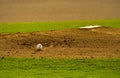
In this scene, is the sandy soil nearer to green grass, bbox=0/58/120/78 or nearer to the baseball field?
the baseball field

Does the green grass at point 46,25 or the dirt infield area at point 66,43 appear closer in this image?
the dirt infield area at point 66,43

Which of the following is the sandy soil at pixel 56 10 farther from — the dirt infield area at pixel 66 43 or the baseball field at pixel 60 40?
the dirt infield area at pixel 66 43

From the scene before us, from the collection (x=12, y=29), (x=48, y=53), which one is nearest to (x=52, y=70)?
(x=48, y=53)

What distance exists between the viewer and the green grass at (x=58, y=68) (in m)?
8.43

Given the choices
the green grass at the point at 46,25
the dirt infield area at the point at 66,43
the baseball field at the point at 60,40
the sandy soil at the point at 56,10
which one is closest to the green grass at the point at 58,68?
the baseball field at the point at 60,40

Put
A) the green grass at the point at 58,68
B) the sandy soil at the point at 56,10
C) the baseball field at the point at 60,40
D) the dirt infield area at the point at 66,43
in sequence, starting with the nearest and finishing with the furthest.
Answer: the green grass at the point at 58,68 < the baseball field at the point at 60,40 < the dirt infield area at the point at 66,43 < the sandy soil at the point at 56,10

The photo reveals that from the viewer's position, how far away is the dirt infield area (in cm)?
1064

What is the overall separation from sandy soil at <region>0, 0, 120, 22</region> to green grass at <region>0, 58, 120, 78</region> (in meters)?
7.51

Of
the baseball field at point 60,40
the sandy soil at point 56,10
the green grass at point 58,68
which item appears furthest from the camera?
the sandy soil at point 56,10

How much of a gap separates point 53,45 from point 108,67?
3.04 meters

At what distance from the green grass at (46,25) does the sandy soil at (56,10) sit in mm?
1268

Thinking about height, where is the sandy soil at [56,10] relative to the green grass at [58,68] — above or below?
above

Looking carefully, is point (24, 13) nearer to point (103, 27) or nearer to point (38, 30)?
point (38, 30)

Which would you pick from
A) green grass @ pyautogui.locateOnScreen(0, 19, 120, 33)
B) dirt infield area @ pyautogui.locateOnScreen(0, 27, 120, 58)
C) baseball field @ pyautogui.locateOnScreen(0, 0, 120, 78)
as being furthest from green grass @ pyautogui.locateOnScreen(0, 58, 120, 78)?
green grass @ pyautogui.locateOnScreen(0, 19, 120, 33)
